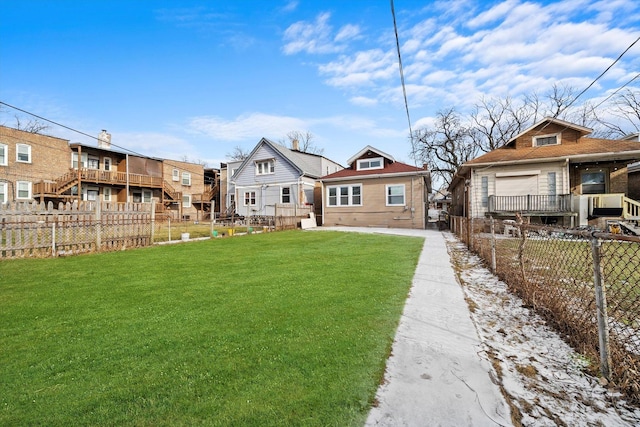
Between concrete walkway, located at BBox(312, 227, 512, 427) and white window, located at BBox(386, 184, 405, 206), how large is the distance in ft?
53.2

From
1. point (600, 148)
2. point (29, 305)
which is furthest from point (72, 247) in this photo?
point (600, 148)

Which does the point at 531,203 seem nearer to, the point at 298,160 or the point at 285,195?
the point at 298,160

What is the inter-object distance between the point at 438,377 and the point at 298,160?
2364 cm

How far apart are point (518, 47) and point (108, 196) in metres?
30.7

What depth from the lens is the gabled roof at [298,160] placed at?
957 inches

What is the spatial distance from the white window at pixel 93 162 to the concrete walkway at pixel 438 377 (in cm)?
3063

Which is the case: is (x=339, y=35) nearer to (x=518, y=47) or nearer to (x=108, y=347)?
(x=518, y=47)

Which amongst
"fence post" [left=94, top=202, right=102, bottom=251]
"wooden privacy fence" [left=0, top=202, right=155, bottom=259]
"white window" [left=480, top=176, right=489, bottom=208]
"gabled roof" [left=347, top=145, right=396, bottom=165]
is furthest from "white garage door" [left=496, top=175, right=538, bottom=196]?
"fence post" [left=94, top=202, right=102, bottom=251]

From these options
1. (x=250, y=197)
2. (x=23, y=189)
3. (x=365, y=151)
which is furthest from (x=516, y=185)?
(x=23, y=189)

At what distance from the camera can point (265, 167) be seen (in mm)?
26141

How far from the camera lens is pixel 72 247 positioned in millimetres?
9281

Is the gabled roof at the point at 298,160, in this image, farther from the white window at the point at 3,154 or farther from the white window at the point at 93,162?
the white window at the point at 3,154

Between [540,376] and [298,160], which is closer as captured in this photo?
[540,376]

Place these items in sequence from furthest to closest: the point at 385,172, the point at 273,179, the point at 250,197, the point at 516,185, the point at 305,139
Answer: the point at 305,139 < the point at 250,197 < the point at 273,179 < the point at 385,172 < the point at 516,185
